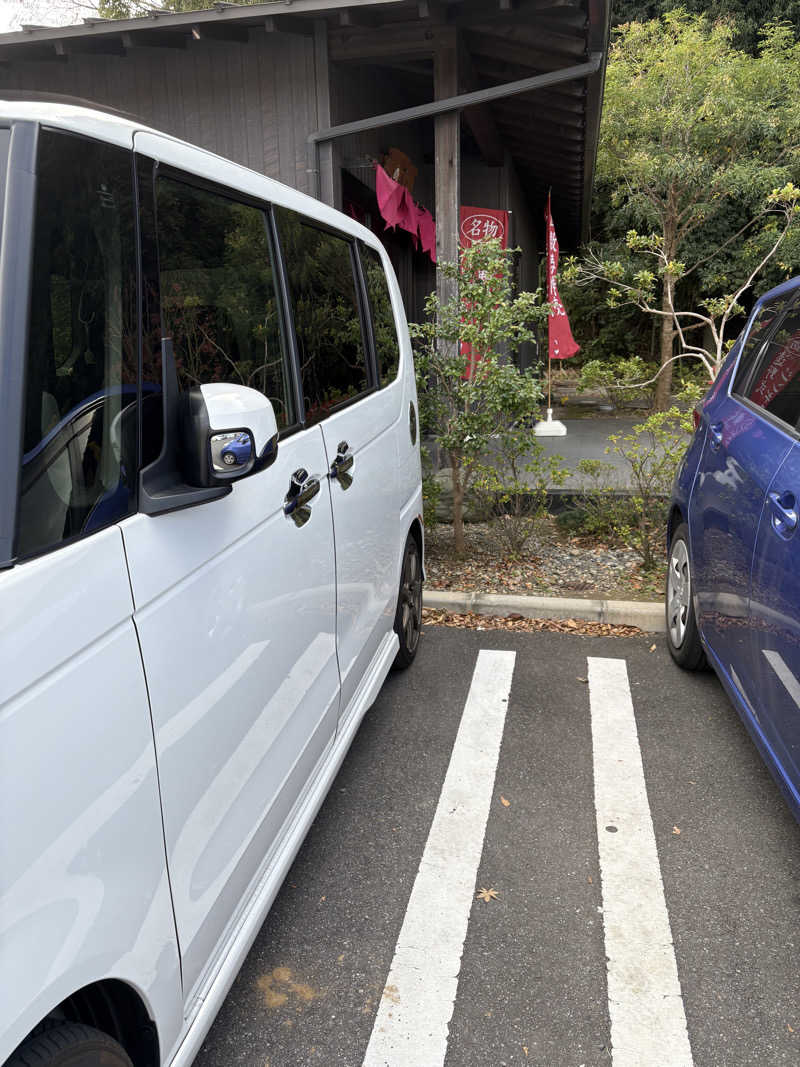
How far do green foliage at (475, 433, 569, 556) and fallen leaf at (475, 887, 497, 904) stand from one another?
3.21 meters

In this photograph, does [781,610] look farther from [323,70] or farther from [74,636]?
[323,70]

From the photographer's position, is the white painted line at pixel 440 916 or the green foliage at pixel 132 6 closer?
the white painted line at pixel 440 916

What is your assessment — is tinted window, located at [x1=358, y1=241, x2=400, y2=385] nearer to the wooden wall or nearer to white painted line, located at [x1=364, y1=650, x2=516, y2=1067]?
white painted line, located at [x1=364, y1=650, x2=516, y2=1067]

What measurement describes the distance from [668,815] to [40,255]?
8.73ft

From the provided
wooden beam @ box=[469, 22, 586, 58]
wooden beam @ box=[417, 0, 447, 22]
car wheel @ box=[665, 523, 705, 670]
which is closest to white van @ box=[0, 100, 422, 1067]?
car wheel @ box=[665, 523, 705, 670]

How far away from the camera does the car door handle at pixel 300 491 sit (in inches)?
85.7

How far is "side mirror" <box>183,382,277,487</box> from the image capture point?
154cm

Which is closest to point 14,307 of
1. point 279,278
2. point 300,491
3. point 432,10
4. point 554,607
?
point 300,491

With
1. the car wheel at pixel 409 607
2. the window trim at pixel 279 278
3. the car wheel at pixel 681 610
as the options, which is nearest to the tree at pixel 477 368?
the car wheel at pixel 409 607

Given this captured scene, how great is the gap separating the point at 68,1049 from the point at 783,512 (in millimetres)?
2191

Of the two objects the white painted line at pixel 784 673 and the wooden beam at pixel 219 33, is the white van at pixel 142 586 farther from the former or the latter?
the wooden beam at pixel 219 33

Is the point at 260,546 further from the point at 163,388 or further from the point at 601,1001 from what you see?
the point at 601,1001

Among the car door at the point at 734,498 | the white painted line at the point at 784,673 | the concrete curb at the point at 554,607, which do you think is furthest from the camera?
the concrete curb at the point at 554,607

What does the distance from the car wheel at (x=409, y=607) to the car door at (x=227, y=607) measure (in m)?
1.38
